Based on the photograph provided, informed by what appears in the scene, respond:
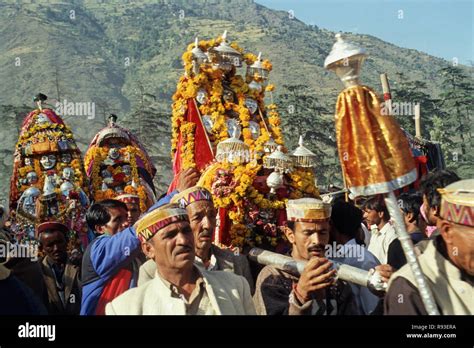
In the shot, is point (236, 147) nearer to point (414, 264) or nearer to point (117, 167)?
point (414, 264)

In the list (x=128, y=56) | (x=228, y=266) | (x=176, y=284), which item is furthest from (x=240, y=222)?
(x=128, y=56)

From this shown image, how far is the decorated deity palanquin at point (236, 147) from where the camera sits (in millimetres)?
5832

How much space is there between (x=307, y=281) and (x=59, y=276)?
2.81 meters

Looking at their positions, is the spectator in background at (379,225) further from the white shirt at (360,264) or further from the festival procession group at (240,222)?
the white shirt at (360,264)

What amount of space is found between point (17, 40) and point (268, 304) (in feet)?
327

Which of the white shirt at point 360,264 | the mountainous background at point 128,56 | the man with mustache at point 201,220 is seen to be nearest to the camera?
the white shirt at point 360,264

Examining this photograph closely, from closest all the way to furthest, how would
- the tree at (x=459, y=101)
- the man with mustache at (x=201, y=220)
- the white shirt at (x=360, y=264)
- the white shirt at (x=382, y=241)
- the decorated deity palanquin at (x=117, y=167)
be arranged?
the white shirt at (x=360, y=264)
the man with mustache at (x=201, y=220)
the white shirt at (x=382, y=241)
the decorated deity palanquin at (x=117, y=167)
the tree at (x=459, y=101)

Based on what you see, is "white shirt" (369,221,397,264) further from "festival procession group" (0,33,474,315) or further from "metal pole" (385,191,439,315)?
"metal pole" (385,191,439,315)

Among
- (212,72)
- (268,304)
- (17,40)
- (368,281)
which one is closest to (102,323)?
(268,304)

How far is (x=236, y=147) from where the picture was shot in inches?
242

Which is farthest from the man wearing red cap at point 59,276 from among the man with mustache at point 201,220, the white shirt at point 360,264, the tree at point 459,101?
the tree at point 459,101

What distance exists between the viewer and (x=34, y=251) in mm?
5863

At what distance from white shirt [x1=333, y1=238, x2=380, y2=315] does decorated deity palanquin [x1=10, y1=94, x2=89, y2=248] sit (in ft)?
11.0

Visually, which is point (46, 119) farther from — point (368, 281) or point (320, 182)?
point (320, 182)
